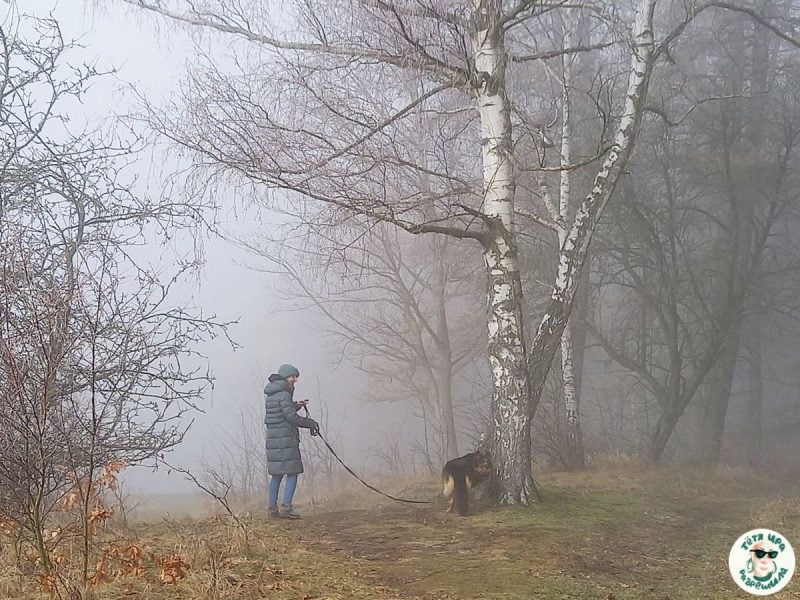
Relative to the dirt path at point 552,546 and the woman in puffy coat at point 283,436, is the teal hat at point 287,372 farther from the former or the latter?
the dirt path at point 552,546

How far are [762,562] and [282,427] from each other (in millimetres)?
4707

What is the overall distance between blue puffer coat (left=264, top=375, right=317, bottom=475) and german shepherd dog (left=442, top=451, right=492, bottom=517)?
4.91 feet

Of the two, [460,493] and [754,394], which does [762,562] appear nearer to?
[460,493]

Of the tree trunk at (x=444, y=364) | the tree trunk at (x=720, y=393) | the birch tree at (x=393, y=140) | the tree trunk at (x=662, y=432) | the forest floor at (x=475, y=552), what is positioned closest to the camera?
the forest floor at (x=475, y=552)

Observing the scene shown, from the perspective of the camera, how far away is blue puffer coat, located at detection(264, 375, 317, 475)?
7352 millimetres

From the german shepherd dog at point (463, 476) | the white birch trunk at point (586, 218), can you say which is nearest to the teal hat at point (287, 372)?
the german shepherd dog at point (463, 476)

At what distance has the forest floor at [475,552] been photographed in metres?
4.33

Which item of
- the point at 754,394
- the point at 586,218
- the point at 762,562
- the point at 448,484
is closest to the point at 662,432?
the point at 754,394

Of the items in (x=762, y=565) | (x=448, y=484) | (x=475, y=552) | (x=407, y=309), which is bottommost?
(x=762, y=565)

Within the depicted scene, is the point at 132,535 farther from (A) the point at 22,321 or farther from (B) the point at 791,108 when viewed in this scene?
(B) the point at 791,108

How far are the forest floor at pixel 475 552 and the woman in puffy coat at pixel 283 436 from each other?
1.26 ft

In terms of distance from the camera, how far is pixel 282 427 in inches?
293

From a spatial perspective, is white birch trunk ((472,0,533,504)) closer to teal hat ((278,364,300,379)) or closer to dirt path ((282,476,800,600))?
dirt path ((282,476,800,600))

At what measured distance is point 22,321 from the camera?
13.1ft
